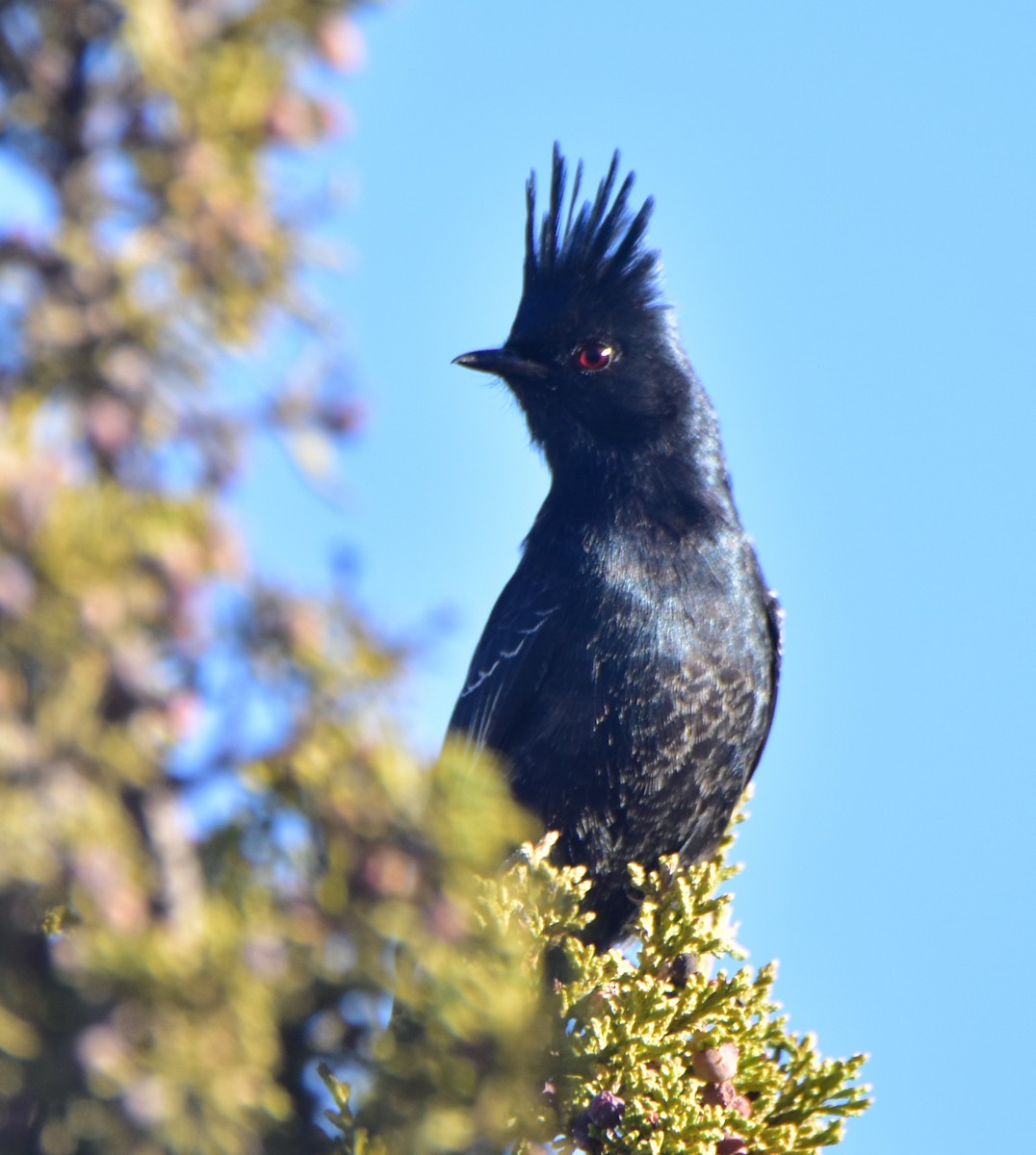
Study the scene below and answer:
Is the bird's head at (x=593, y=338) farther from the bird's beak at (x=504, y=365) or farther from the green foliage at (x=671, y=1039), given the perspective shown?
the green foliage at (x=671, y=1039)

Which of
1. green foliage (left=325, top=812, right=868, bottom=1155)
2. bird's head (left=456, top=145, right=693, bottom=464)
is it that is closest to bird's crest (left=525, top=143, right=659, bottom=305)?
bird's head (left=456, top=145, right=693, bottom=464)

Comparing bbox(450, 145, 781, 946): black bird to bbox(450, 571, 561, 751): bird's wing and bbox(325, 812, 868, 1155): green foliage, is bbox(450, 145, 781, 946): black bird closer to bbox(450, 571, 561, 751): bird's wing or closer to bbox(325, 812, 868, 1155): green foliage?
bbox(450, 571, 561, 751): bird's wing

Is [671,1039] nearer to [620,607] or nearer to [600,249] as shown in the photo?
[620,607]

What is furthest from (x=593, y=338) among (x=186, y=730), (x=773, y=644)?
(x=186, y=730)

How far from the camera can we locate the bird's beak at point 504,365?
20.2 ft

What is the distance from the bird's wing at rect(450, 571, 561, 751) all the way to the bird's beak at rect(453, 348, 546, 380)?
0.89 meters

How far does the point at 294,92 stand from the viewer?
2045 millimetres

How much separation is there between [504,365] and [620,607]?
1.39m

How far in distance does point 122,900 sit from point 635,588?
3.54m

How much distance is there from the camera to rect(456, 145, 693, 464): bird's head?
6.05 meters

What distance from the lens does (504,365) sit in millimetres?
6160

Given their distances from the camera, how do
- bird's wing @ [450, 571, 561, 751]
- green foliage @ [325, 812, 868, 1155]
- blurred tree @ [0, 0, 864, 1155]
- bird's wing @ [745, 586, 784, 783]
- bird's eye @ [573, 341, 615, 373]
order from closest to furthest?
1. blurred tree @ [0, 0, 864, 1155]
2. green foliage @ [325, 812, 868, 1155]
3. bird's wing @ [450, 571, 561, 751]
4. bird's wing @ [745, 586, 784, 783]
5. bird's eye @ [573, 341, 615, 373]

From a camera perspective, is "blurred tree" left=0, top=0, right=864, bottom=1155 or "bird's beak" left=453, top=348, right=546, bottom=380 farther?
"bird's beak" left=453, top=348, right=546, bottom=380

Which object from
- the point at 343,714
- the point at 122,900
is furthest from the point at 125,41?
the point at 122,900
